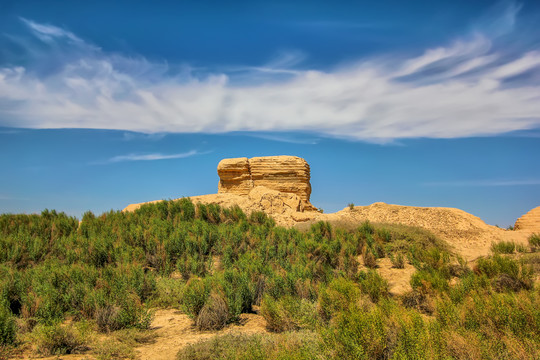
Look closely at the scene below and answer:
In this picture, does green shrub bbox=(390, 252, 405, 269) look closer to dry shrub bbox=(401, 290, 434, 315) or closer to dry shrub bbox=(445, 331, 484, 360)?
dry shrub bbox=(401, 290, 434, 315)

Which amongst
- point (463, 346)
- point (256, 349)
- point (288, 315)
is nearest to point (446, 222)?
point (288, 315)

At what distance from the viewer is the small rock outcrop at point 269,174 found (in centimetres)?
2533

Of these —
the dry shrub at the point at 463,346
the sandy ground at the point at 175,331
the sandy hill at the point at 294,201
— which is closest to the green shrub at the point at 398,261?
the sandy ground at the point at 175,331

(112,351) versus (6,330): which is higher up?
(6,330)

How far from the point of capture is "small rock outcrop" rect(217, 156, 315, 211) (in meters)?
25.3

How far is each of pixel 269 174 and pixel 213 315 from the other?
19.0 metres

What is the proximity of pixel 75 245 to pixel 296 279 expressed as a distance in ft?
29.7

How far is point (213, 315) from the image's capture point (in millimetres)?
6762

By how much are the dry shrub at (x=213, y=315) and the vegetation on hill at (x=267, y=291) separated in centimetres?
2

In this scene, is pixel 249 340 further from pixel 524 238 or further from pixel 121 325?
pixel 524 238

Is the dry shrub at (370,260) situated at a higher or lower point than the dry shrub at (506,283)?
higher

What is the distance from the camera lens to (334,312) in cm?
634

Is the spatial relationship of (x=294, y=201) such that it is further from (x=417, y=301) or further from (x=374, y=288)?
(x=417, y=301)

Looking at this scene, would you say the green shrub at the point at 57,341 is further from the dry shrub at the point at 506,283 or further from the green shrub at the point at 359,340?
the dry shrub at the point at 506,283
